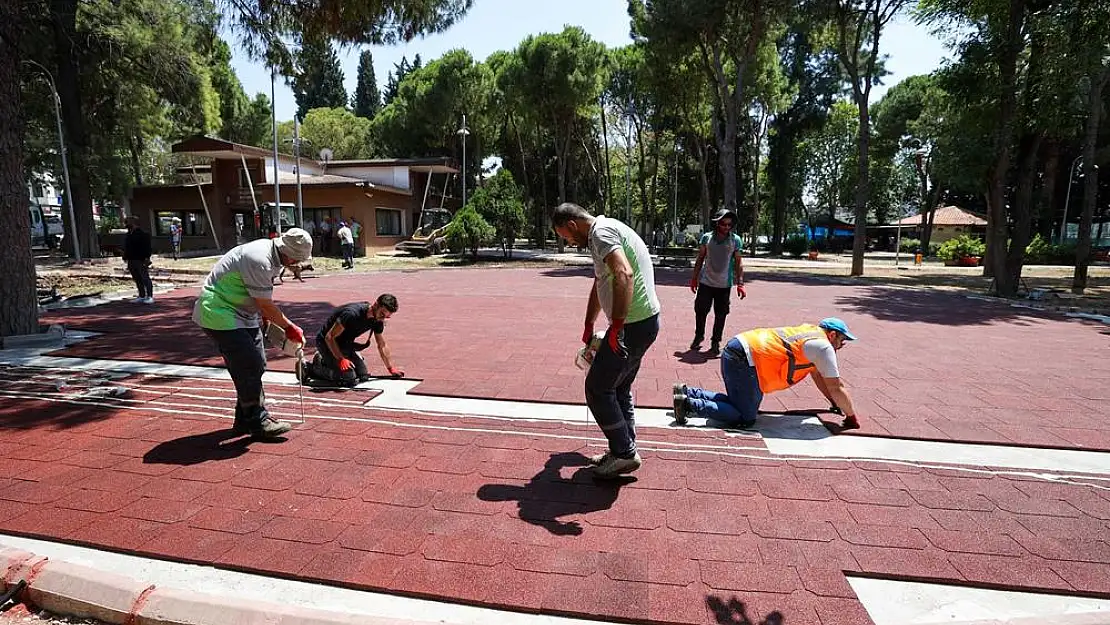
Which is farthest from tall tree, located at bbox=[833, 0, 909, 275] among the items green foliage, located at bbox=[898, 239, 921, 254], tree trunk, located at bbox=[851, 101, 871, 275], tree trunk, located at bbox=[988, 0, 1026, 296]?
green foliage, located at bbox=[898, 239, 921, 254]

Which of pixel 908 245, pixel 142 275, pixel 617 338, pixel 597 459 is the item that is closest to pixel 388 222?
pixel 142 275

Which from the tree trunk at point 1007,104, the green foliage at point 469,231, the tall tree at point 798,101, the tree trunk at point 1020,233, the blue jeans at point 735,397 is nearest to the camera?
the blue jeans at point 735,397

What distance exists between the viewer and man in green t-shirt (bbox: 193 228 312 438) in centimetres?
388

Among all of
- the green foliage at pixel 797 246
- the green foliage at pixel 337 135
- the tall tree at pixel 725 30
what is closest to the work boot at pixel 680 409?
the tall tree at pixel 725 30

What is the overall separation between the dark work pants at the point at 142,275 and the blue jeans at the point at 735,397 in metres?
10.7

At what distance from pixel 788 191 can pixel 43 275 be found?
145 ft

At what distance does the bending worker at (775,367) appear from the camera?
4.38 meters

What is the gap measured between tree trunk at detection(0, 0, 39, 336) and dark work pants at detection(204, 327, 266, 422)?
5.52 meters

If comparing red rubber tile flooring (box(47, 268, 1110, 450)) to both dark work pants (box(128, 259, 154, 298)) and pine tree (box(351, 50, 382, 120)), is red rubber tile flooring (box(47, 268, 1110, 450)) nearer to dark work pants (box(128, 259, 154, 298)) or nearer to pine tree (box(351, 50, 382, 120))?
dark work pants (box(128, 259, 154, 298))

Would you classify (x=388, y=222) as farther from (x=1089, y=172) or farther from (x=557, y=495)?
(x=557, y=495)

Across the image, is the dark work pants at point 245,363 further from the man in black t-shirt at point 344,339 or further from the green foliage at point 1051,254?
the green foliage at point 1051,254

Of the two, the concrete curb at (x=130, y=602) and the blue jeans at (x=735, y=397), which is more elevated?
the blue jeans at (x=735, y=397)

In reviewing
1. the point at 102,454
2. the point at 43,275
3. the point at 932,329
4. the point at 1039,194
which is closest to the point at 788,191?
the point at 1039,194

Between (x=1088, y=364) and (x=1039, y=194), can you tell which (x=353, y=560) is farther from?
(x=1039, y=194)
